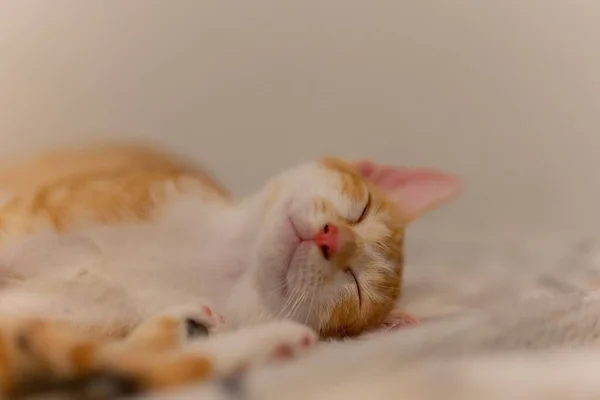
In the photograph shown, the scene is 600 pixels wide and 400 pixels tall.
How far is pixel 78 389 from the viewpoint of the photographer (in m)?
0.46

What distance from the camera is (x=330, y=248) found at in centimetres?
92

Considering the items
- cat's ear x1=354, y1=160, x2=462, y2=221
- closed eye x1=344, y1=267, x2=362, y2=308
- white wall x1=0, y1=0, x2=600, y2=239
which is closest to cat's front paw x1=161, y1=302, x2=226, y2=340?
closed eye x1=344, y1=267, x2=362, y2=308

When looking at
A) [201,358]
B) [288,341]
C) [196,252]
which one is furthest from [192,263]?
[201,358]

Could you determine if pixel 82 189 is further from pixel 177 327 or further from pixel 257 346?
pixel 257 346

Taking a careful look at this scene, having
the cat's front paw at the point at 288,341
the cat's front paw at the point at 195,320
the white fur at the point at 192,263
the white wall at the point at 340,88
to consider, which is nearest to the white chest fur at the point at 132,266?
the white fur at the point at 192,263

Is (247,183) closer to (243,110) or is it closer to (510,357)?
(243,110)

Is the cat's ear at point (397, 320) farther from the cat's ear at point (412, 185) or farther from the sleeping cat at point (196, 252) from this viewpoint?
the cat's ear at point (412, 185)

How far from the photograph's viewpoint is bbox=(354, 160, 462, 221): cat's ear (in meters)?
1.18

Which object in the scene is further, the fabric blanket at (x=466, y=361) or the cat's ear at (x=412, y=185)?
the cat's ear at (x=412, y=185)

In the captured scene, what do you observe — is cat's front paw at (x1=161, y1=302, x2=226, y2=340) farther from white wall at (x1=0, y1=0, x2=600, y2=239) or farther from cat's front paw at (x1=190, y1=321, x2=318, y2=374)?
white wall at (x1=0, y1=0, x2=600, y2=239)

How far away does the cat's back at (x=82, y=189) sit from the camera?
0.93 m

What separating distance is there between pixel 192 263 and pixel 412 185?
0.44 m

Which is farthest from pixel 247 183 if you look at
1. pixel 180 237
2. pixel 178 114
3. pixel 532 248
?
pixel 532 248

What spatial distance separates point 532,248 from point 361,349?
1.00m
